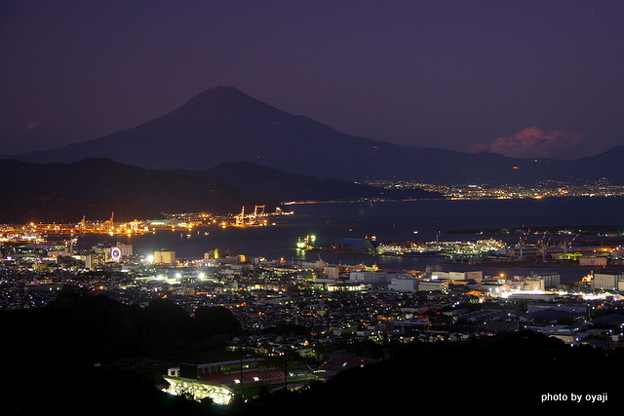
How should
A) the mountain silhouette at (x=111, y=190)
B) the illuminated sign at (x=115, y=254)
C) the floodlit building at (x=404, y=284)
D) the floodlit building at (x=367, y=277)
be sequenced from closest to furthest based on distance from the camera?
1. the floodlit building at (x=404, y=284)
2. the floodlit building at (x=367, y=277)
3. the illuminated sign at (x=115, y=254)
4. the mountain silhouette at (x=111, y=190)

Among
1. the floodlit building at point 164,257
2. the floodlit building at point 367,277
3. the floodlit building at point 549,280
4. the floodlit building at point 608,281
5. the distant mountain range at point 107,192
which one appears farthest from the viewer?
the distant mountain range at point 107,192

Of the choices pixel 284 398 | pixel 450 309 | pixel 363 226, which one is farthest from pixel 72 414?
pixel 363 226

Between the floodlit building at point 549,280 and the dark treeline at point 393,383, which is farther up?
the dark treeline at point 393,383

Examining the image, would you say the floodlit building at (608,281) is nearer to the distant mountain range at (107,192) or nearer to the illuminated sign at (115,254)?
the illuminated sign at (115,254)

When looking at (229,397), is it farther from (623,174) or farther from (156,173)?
(623,174)

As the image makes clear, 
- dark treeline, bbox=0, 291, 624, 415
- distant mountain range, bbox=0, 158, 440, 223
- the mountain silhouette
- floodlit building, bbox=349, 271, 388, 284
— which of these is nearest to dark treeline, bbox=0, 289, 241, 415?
dark treeline, bbox=0, 291, 624, 415

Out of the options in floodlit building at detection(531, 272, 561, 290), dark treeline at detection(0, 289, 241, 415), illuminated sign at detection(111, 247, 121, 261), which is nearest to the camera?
dark treeline at detection(0, 289, 241, 415)

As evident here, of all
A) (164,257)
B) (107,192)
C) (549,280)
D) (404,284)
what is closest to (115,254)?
(164,257)

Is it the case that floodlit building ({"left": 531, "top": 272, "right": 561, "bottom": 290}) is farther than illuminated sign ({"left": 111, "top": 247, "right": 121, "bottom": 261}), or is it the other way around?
illuminated sign ({"left": 111, "top": 247, "right": 121, "bottom": 261})

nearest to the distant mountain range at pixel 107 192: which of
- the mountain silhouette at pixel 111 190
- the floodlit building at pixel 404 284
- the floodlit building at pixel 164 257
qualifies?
the mountain silhouette at pixel 111 190

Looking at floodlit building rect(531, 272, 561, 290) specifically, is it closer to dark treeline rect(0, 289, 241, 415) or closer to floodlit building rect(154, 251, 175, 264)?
dark treeline rect(0, 289, 241, 415)

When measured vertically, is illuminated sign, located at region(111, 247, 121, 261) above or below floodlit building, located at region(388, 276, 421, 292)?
above
